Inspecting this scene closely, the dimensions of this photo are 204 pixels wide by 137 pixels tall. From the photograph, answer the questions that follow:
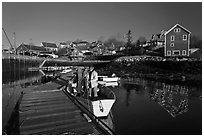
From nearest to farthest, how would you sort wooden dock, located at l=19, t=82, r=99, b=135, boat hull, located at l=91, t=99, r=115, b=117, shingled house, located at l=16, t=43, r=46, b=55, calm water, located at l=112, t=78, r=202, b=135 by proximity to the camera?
wooden dock, located at l=19, t=82, r=99, b=135 → boat hull, located at l=91, t=99, r=115, b=117 → calm water, located at l=112, t=78, r=202, b=135 → shingled house, located at l=16, t=43, r=46, b=55

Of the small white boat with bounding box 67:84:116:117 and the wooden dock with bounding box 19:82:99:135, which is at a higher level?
the small white boat with bounding box 67:84:116:117

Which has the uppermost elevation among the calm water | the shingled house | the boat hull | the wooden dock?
the shingled house

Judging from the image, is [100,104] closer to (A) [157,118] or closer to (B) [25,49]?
(A) [157,118]

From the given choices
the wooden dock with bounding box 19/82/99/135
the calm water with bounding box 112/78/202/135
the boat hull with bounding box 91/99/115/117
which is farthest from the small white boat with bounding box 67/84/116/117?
the calm water with bounding box 112/78/202/135

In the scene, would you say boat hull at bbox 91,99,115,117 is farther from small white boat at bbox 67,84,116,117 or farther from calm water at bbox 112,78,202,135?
calm water at bbox 112,78,202,135

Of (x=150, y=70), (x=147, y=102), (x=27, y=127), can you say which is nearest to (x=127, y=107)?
(x=147, y=102)

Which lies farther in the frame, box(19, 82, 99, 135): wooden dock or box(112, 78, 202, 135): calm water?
box(112, 78, 202, 135): calm water

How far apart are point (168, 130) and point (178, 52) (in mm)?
2218

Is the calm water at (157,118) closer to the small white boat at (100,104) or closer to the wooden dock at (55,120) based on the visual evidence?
the small white boat at (100,104)

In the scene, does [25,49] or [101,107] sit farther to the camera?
[25,49]

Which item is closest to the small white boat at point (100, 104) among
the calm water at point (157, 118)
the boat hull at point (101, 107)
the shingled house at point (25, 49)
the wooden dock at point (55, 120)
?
the boat hull at point (101, 107)

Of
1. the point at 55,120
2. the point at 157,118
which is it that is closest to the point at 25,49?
the point at 55,120

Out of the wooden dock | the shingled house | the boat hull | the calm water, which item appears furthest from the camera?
the shingled house

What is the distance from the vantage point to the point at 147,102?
3.02 meters
